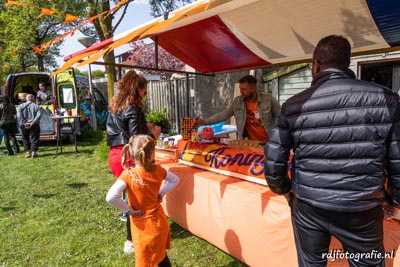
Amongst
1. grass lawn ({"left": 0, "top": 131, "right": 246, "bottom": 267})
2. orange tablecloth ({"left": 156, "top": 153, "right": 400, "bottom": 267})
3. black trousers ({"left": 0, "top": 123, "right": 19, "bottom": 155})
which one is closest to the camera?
orange tablecloth ({"left": 156, "top": 153, "right": 400, "bottom": 267})

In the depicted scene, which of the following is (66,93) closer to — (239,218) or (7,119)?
(7,119)

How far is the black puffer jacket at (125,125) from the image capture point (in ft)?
8.95

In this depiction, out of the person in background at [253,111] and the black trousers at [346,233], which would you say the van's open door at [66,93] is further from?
the black trousers at [346,233]

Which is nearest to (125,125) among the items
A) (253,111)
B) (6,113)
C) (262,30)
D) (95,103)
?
(253,111)

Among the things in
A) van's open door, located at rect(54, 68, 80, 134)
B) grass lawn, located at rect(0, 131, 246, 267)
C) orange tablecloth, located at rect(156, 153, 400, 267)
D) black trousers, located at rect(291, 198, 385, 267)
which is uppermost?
van's open door, located at rect(54, 68, 80, 134)

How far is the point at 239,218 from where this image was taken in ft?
8.64

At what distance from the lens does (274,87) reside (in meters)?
7.62

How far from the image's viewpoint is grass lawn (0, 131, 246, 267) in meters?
3.08

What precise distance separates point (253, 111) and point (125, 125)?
5.86 ft

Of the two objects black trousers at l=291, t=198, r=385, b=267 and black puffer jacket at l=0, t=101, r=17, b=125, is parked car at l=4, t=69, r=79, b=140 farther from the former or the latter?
black trousers at l=291, t=198, r=385, b=267

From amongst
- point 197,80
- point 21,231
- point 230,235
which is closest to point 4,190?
point 21,231

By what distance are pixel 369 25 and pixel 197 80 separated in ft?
26.6

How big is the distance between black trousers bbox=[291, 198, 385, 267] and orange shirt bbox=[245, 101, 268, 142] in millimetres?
2359

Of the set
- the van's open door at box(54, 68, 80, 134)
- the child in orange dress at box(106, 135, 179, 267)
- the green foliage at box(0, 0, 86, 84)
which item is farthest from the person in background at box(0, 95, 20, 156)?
the child in orange dress at box(106, 135, 179, 267)
